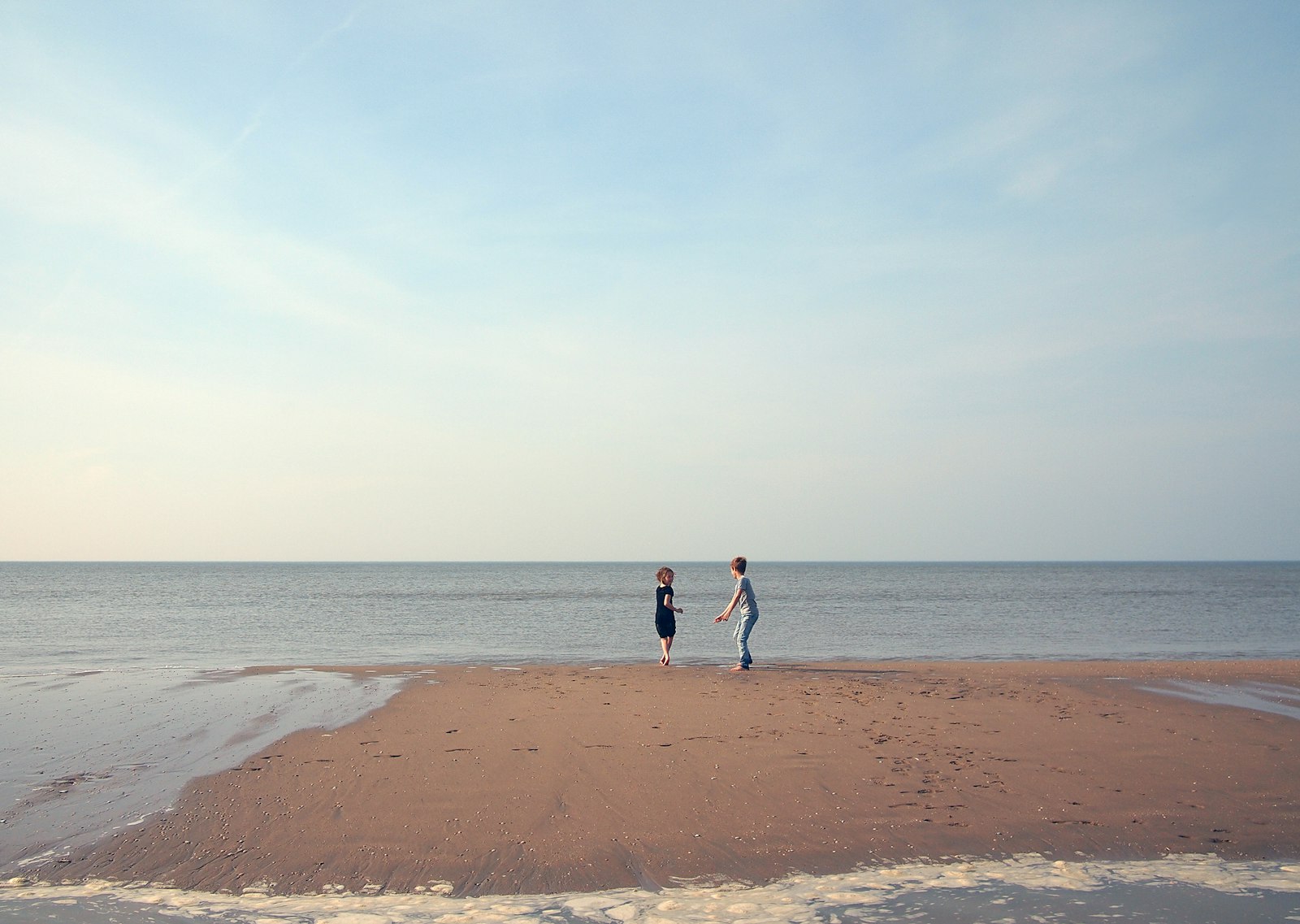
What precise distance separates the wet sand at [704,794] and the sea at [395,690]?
34 cm

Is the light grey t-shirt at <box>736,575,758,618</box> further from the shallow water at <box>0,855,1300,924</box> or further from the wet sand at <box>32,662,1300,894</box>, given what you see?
the shallow water at <box>0,855,1300,924</box>

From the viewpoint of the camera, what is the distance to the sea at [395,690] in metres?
4.96

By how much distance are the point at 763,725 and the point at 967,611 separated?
3216 cm

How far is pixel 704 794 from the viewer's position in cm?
723

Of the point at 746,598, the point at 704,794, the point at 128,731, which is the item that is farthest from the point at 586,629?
the point at 704,794

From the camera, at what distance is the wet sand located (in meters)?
5.82

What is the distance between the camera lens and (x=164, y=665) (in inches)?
676

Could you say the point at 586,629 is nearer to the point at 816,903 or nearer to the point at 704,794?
the point at 704,794

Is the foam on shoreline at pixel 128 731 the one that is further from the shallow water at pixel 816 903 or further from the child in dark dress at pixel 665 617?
the child in dark dress at pixel 665 617

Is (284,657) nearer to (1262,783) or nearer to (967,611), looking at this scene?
(1262,783)

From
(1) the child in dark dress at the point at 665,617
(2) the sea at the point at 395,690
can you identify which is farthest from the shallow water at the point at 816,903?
(1) the child in dark dress at the point at 665,617

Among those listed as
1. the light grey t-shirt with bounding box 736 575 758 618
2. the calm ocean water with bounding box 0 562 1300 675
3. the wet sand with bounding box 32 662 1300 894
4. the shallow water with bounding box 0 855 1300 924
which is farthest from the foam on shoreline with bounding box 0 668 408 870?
the light grey t-shirt with bounding box 736 575 758 618

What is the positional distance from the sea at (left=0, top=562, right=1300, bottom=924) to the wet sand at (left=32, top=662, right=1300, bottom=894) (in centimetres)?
34

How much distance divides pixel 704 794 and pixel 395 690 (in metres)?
7.08
